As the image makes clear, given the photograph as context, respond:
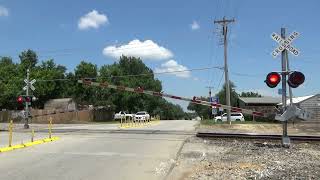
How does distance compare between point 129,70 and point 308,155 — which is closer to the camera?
point 308,155

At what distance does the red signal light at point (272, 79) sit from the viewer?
19.5 meters

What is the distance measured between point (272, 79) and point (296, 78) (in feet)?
2.90

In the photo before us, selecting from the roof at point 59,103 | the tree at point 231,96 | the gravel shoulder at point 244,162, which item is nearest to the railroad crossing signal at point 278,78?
the gravel shoulder at point 244,162

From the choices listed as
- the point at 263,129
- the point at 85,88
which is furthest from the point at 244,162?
the point at 85,88

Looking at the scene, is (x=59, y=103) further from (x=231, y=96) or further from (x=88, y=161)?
(x=88, y=161)

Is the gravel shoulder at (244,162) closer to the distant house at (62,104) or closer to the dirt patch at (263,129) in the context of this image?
the dirt patch at (263,129)

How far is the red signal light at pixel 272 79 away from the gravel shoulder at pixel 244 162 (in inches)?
95.7

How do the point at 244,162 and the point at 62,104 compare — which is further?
the point at 62,104

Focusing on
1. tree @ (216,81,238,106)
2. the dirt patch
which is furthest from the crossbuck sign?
tree @ (216,81,238,106)

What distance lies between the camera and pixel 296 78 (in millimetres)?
19578

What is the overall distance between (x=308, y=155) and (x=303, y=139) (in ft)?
22.0

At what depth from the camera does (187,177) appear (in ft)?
43.5

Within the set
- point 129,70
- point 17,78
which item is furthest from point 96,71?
point 129,70

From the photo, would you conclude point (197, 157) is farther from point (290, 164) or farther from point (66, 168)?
point (66, 168)
